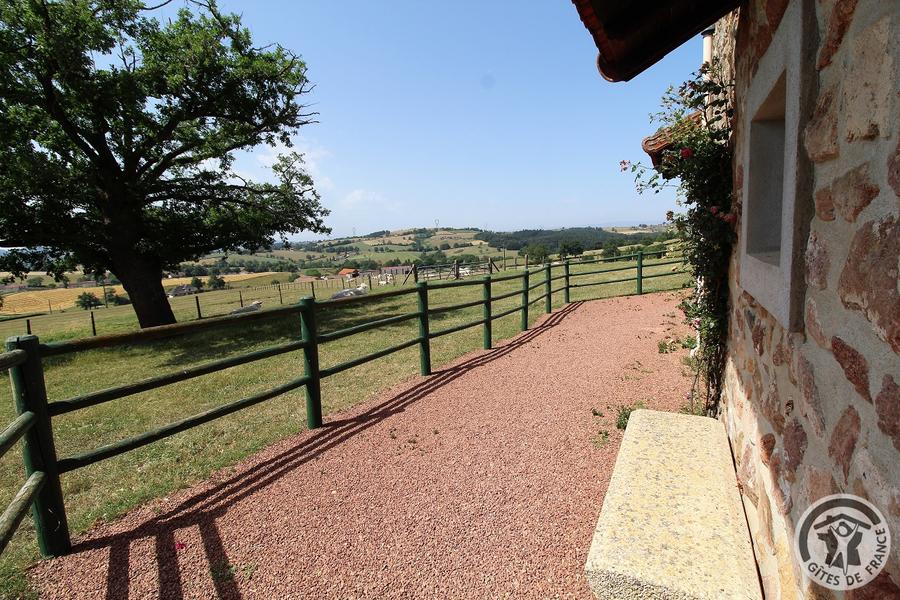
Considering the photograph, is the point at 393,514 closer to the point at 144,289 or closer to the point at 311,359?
the point at 311,359

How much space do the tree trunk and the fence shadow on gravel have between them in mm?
9470

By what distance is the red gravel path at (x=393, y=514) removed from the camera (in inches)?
90.7

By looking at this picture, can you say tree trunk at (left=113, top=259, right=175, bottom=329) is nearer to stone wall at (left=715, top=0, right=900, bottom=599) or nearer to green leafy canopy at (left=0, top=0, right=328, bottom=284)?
green leafy canopy at (left=0, top=0, right=328, bottom=284)

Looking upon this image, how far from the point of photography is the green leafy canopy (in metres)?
8.70

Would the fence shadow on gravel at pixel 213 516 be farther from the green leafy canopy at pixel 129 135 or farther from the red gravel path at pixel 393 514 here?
the green leafy canopy at pixel 129 135

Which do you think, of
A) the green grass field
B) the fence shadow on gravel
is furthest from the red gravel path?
the green grass field

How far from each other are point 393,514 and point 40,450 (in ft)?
6.57

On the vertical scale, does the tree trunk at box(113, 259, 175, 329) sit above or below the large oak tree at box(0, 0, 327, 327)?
below

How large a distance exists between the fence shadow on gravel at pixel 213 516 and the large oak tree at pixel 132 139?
7984 mm

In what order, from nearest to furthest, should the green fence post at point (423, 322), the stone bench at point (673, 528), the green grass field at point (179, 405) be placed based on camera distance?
the stone bench at point (673, 528) → the green grass field at point (179, 405) → the green fence post at point (423, 322)

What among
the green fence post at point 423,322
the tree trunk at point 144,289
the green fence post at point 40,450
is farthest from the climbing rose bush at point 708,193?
the tree trunk at point 144,289

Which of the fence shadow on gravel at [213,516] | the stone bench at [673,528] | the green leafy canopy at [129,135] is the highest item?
the green leafy canopy at [129,135]

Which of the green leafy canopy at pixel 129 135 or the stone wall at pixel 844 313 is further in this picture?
the green leafy canopy at pixel 129 135

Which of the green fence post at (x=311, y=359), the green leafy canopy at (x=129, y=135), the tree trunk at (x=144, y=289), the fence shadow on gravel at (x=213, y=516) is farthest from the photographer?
the tree trunk at (x=144, y=289)
